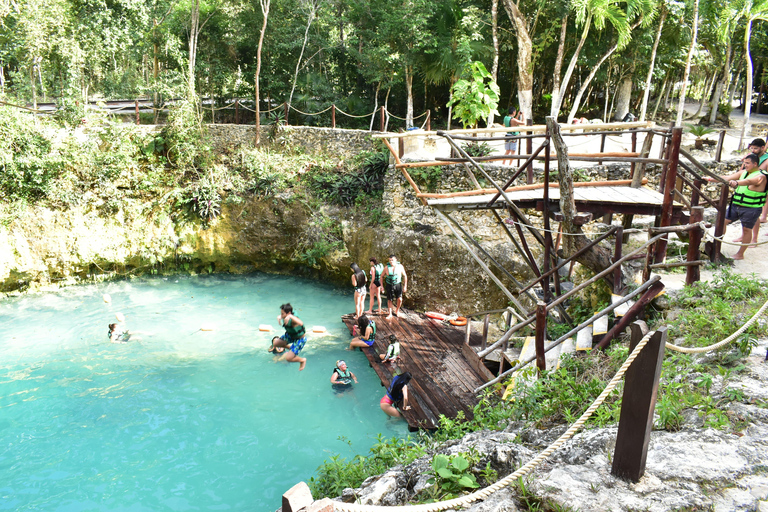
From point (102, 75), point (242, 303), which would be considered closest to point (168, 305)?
point (242, 303)

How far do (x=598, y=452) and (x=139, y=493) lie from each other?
5738 millimetres

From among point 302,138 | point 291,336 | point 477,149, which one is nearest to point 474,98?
point 477,149

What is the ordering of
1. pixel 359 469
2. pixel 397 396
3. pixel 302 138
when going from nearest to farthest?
pixel 359 469 < pixel 397 396 < pixel 302 138

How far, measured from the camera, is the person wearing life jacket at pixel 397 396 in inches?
292

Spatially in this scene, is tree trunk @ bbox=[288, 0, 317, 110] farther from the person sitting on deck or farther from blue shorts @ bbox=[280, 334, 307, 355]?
the person sitting on deck

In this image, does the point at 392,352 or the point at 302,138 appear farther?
the point at 302,138

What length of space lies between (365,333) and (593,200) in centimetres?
503

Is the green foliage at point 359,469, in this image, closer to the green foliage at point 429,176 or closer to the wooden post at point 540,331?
the wooden post at point 540,331

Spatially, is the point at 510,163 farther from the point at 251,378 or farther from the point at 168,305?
the point at 168,305

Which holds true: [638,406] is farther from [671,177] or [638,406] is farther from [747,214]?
[747,214]

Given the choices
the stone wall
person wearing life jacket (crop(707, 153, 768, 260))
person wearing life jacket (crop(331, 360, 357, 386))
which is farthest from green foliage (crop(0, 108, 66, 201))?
person wearing life jacket (crop(707, 153, 768, 260))

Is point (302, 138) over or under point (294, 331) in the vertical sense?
over

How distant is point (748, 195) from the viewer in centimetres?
661

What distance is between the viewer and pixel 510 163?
12.3m
